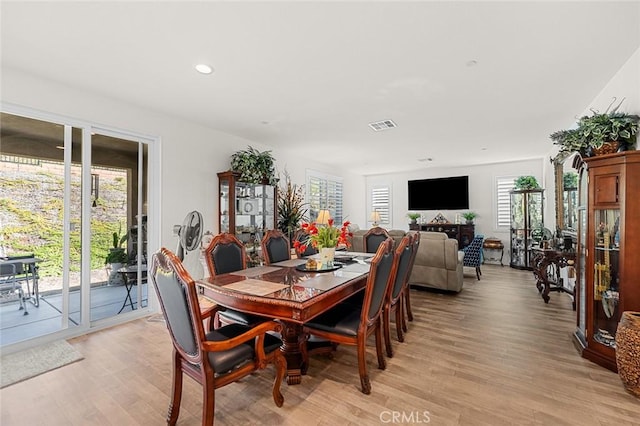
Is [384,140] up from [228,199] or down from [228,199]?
up

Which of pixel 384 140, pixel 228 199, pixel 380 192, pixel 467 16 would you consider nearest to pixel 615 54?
pixel 467 16

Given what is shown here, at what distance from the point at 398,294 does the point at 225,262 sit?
5.61 feet

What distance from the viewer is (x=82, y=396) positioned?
6.89 feet

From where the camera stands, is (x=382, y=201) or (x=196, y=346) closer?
(x=196, y=346)

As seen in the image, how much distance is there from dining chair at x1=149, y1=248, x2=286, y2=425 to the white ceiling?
1.70m

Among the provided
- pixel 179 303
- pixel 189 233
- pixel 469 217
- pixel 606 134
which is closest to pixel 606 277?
pixel 606 134

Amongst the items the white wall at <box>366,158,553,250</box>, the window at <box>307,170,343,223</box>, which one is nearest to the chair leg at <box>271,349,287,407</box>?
the window at <box>307,170,343,223</box>

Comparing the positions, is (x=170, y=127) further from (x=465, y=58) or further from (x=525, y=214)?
(x=525, y=214)

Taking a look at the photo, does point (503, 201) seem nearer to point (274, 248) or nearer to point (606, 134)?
point (606, 134)

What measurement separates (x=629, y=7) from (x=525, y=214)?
5426 mm

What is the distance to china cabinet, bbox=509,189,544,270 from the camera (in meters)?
6.40

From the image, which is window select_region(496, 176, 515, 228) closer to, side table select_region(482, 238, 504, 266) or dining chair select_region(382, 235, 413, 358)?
side table select_region(482, 238, 504, 266)

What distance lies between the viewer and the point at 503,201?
291 inches

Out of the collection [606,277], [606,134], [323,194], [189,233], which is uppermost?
[606,134]
